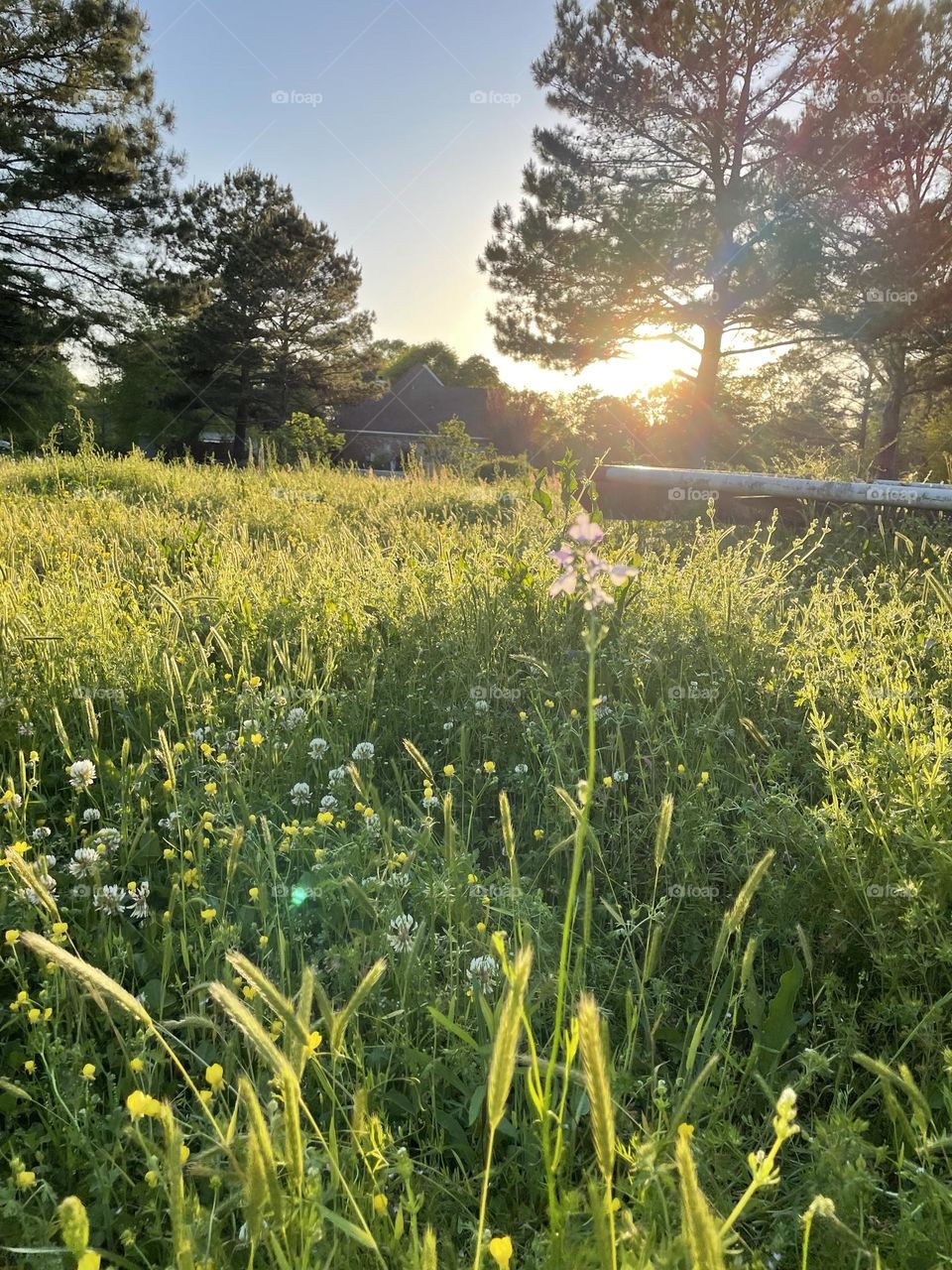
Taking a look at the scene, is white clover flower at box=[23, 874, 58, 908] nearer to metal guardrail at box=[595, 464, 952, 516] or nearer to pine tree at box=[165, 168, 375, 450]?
metal guardrail at box=[595, 464, 952, 516]

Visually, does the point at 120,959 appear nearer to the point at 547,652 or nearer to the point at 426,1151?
the point at 426,1151

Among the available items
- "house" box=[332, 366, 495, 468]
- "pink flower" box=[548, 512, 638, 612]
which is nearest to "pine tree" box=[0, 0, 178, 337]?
"house" box=[332, 366, 495, 468]

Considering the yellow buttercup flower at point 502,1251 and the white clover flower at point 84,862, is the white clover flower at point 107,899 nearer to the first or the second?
the white clover flower at point 84,862

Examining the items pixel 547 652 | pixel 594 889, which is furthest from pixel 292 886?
pixel 547 652

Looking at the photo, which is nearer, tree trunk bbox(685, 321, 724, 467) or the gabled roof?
tree trunk bbox(685, 321, 724, 467)

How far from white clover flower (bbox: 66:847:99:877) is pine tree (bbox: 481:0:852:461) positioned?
16.4m

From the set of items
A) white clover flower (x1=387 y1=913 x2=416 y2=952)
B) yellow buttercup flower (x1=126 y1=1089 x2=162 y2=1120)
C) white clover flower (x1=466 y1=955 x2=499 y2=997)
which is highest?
yellow buttercup flower (x1=126 y1=1089 x2=162 y2=1120)

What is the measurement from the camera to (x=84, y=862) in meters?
1.85

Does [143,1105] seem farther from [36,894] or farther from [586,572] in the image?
[586,572]

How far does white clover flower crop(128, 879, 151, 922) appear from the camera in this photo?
5.92 ft

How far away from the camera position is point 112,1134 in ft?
4.57

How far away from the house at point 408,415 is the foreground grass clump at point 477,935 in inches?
1386

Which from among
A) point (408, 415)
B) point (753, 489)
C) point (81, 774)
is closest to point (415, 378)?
point (408, 415)

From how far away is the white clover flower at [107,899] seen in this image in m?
1.74
